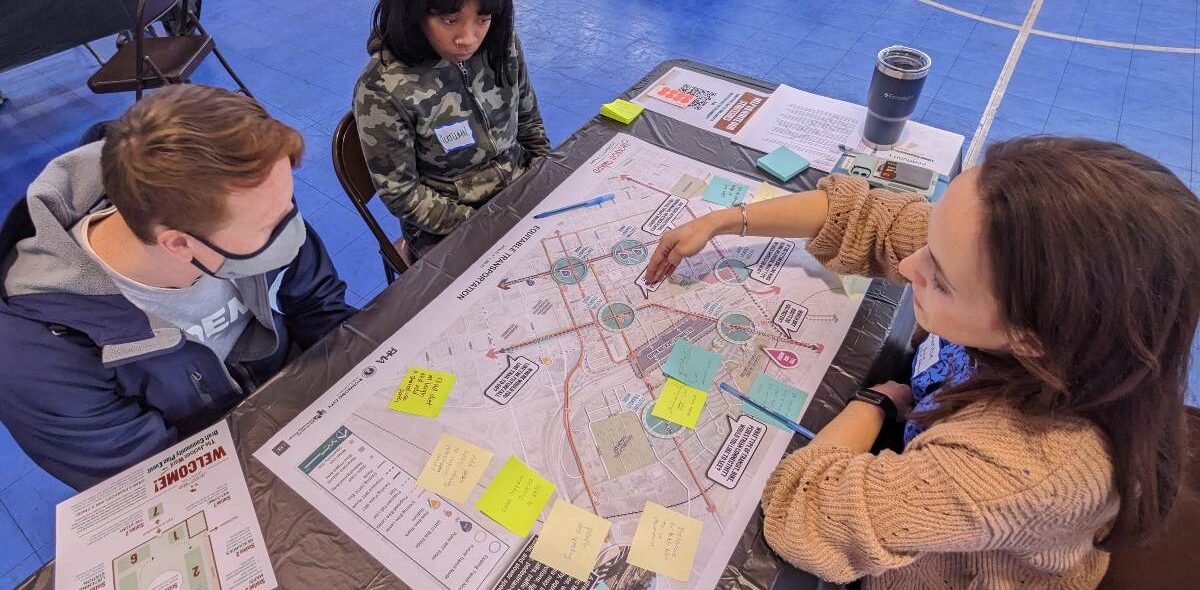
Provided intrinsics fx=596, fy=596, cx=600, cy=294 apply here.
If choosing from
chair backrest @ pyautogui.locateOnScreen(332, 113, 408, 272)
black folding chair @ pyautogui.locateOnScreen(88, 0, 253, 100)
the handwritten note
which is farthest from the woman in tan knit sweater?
black folding chair @ pyautogui.locateOnScreen(88, 0, 253, 100)

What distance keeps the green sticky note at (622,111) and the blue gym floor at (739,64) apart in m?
1.25

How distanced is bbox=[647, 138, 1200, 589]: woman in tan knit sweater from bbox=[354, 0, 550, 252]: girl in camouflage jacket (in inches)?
45.3

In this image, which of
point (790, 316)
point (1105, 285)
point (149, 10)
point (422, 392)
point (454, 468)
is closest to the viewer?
point (1105, 285)

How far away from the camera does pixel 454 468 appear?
1018 millimetres

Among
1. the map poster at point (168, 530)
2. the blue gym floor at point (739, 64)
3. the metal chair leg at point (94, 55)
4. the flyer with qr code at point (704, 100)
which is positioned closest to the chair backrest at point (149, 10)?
the blue gym floor at point (739, 64)

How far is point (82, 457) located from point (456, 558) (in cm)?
70

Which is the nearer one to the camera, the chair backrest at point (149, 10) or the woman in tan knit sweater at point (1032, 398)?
the woman in tan knit sweater at point (1032, 398)

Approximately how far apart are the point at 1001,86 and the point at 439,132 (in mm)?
3145

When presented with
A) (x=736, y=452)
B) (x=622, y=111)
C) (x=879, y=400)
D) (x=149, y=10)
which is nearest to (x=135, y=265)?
(x=736, y=452)

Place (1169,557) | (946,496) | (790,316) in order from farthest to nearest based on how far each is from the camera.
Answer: (790,316) → (1169,557) → (946,496)

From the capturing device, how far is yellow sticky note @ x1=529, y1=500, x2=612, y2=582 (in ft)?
2.99

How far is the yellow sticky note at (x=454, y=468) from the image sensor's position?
3.26 ft

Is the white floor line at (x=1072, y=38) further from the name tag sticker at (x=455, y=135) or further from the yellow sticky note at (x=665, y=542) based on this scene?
the yellow sticky note at (x=665, y=542)

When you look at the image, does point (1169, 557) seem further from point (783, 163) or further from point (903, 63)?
point (903, 63)
